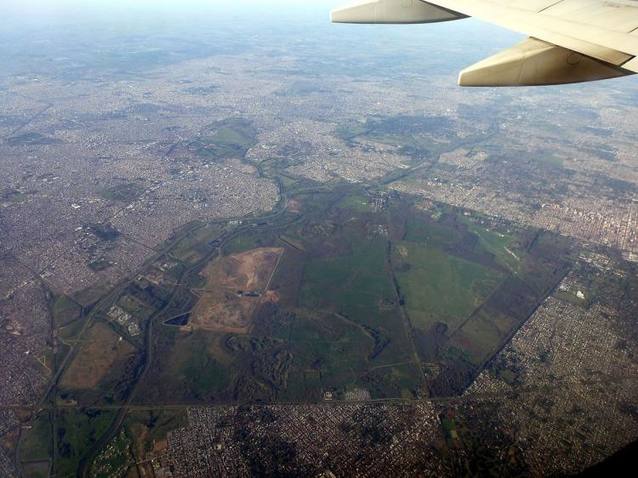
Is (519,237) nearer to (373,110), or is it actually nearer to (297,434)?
(297,434)

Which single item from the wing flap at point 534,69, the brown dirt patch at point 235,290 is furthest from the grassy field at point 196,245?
the wing flap at point 534,69

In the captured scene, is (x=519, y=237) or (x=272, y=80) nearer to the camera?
(x=519, y=237)

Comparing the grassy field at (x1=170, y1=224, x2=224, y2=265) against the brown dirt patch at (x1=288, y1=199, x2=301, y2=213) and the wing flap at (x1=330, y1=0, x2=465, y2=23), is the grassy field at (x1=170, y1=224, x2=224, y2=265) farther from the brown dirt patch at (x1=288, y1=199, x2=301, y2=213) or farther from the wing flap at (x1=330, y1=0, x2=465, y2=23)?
the wing flap at (x1=330, y1=0, x2=465, y2=23)

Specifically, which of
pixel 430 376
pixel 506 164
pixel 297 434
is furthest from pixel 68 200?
pixel 506 164

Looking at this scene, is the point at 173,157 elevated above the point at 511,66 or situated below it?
below

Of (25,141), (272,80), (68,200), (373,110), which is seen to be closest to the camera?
(68,200)

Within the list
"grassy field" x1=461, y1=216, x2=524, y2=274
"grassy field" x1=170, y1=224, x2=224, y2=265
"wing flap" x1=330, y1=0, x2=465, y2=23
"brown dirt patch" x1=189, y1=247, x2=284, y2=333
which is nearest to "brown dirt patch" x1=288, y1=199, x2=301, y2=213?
"grassy field" x1=170, y1=224, x2=224, y2=265
